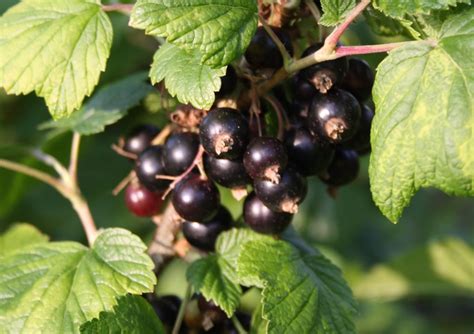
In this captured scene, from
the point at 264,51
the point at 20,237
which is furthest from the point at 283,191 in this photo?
the point at 20,237

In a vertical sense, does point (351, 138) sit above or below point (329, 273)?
above

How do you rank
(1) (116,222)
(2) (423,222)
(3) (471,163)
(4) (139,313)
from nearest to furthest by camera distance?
(3) (471,163) → (4) (139,313) → (1) (116,222) → (2) (423,222)

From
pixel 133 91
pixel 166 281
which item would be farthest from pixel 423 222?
pixel 133 91

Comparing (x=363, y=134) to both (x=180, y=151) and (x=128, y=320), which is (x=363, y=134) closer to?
(x=180, y=151)

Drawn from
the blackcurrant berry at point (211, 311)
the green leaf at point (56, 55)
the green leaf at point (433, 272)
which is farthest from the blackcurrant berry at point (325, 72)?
the green leaf at point (433, 272)

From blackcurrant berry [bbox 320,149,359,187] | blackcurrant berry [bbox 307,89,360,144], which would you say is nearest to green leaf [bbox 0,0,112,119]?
blackcurrant berry [bbox 307,89,360,144]

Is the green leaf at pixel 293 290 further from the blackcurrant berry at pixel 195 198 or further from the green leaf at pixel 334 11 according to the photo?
the green leaf at pixel 334 11

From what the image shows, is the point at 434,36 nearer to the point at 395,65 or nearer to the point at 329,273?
the point at 395,65
